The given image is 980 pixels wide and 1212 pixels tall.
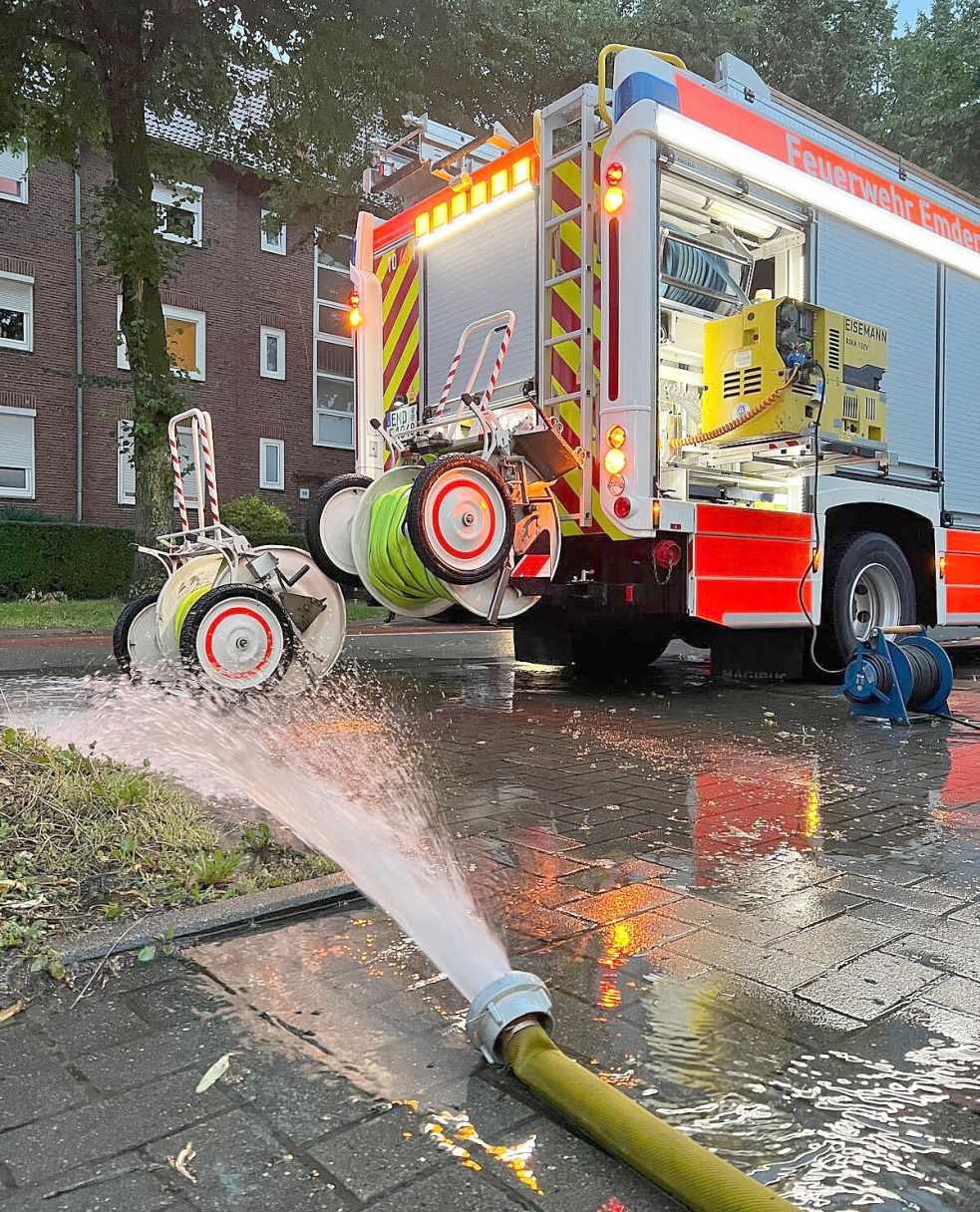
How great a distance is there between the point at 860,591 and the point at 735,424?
232 centimetres

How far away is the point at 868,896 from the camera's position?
10.2ft

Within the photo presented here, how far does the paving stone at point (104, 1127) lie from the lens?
169cm

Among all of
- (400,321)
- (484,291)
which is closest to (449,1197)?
(484,291)

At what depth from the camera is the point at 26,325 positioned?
21.2 meters

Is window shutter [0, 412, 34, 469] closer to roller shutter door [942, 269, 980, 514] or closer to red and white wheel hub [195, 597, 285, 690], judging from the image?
red and white wheel hub [195, 597, 285, 690]

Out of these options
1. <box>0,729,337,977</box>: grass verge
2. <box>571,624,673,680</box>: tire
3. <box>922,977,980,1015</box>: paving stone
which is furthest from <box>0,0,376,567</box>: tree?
<box>922,977,980,1015</box>: paving stone

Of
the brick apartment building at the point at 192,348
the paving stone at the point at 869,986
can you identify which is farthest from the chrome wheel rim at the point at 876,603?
the brick apartment building at the point at 192,348

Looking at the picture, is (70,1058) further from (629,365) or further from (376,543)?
(629,365)

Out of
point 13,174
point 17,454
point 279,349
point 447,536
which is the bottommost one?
point 447,536

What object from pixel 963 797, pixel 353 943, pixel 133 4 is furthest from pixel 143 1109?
pixel 133 4

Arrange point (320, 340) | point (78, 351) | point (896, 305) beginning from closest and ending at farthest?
point (896, 305)
point (78, 351)
point (320, 340)

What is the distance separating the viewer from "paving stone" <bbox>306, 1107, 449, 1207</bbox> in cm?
165

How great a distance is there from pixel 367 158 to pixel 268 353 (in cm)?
933

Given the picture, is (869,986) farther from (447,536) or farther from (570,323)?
(570,323)
